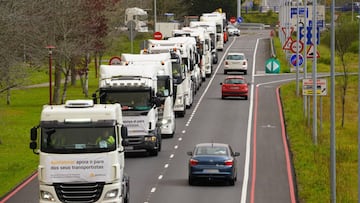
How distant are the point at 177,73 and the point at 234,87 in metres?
10.8

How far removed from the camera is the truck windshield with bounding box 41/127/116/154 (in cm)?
2803

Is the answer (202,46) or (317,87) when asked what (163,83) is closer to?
(317,87)

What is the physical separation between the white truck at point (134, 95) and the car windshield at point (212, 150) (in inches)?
218

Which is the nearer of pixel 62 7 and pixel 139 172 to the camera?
pixel 139 172

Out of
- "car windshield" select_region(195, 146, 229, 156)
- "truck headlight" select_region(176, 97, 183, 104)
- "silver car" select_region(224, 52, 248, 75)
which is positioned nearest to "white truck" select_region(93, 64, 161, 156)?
"car windshield" select_region(195, 146, 229, 156)

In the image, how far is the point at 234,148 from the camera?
47656mm

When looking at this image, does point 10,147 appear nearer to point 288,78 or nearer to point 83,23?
point 83,23

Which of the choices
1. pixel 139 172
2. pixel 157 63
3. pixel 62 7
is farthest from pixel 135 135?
pixel 62 7

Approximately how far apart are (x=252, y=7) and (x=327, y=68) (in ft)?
339

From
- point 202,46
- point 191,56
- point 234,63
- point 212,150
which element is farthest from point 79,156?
point 234,63

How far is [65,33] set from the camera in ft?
212

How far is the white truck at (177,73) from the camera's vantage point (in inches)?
2251

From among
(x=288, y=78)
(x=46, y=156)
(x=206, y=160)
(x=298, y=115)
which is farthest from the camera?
(x=288, y=78)

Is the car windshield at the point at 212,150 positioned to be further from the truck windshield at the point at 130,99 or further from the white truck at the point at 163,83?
the white truck at the point at 163,83
